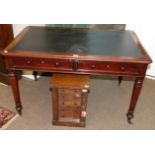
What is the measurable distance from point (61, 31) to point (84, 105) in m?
0.78

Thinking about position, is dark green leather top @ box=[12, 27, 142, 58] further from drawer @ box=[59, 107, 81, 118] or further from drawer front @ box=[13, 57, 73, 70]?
drawer @ box=[59, 107, 81, 118]

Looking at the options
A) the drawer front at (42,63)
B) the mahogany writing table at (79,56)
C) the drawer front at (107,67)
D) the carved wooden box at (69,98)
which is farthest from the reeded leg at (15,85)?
the drawer front at (107,67)

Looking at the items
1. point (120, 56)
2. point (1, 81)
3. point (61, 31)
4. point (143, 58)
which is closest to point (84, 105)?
point (120, 56)

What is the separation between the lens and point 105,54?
1.48 m

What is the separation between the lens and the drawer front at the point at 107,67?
146 cm

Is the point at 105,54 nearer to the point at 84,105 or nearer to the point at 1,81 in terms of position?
the point at 84,105

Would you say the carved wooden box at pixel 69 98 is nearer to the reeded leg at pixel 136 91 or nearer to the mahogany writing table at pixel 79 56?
the mahogany writing table at pixel 79 56

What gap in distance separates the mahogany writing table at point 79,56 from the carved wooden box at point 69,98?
10 cm

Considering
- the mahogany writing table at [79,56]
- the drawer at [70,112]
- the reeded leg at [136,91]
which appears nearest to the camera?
the mahogany writing table at [79,56]

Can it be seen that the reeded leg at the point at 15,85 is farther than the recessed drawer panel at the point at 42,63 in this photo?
Yes

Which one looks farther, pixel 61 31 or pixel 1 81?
pixel 1 81

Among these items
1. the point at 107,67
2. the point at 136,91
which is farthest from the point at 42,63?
the point at 136,91

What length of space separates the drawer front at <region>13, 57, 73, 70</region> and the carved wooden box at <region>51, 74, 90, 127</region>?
135 millimetres

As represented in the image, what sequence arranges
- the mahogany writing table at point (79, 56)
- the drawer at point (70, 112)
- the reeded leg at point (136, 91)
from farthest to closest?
the drawer at point (70, 112), the reeded leg at point (136, 91), the mahogany writing table at point (79, 56)
